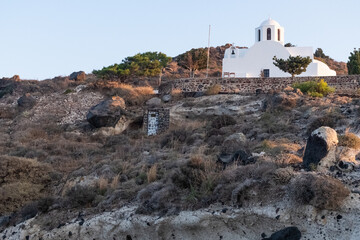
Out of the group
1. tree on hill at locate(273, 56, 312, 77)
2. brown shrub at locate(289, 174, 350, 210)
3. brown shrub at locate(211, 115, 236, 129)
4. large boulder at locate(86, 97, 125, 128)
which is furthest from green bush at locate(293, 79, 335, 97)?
brown shrub at locate(289, 174, 350, 210)

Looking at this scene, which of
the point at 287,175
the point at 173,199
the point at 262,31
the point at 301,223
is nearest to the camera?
the point at 301,223

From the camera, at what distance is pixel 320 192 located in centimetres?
944

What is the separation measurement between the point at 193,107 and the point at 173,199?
14576 millimetres

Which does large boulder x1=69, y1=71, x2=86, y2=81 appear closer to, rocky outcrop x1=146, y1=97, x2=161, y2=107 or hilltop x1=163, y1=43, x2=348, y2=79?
hilltop x1=163, y1=43, x2=348, y2=79

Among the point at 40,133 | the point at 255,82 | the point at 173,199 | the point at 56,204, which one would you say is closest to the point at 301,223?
the point at 173,199

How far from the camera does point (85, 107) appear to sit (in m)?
29.6

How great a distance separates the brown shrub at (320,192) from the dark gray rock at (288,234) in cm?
82

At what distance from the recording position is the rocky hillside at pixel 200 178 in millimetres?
9695

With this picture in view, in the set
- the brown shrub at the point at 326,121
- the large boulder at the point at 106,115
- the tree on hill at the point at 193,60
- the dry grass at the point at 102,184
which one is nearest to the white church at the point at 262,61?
the tree on hill at the point at 193,60

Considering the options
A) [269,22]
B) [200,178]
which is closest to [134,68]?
[269,22]

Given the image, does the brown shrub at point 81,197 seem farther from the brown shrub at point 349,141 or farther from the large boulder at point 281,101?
the large boulder at point 281,101

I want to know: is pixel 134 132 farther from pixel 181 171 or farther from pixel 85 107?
pixel 181 171

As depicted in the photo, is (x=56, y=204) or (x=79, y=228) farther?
(x=56, y=204)

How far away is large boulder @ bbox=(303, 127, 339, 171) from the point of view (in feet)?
36.8
